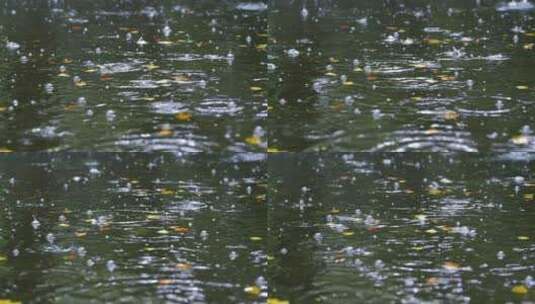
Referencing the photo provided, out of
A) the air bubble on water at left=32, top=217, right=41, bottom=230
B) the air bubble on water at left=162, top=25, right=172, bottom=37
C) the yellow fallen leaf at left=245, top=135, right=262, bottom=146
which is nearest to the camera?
→ the air bubble on water at left=32, top=217, right=41, bottom=230

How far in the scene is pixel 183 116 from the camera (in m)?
5.23

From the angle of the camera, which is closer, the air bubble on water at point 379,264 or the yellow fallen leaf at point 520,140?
the air bubble on water at point 379,264

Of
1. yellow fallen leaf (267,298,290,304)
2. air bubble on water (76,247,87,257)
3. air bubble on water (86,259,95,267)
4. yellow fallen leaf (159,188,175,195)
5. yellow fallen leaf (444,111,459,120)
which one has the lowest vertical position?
yellow fallen leaf (267,298,290,304)

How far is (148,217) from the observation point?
458cm

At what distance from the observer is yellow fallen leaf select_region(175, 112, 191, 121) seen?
5.21m

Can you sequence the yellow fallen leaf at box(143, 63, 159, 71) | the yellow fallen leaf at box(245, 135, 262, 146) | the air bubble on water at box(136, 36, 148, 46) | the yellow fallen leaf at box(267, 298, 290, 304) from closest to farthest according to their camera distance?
the yellow fallen leaf at box(267, 298, 290, 304) < the yellow fallen leaf at box(245, 135, 262, 146) < the yellow fallen leaf at box(143, 63, 159, 71) < the air bubble on water at box(136, 36, 148, 46)

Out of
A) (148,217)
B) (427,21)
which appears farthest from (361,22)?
(148,217)

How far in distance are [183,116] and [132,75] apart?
2.16 feet

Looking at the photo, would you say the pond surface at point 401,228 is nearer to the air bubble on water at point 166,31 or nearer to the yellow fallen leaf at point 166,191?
the yellow fallen leaf at point 166,191

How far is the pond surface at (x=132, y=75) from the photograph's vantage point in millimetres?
5086

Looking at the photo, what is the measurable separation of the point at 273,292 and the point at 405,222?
80 cm

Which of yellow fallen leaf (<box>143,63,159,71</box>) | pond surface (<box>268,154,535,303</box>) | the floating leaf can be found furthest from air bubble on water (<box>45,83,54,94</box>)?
the floating leaf

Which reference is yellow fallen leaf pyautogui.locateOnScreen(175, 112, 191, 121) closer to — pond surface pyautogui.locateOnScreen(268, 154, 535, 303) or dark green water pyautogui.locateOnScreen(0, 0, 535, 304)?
dark green water pyautogui.locateOnScreen(0, 0, 535, 304)

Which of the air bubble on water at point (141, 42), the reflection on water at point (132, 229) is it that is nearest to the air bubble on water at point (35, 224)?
the reflection on water at point (132, 229)
